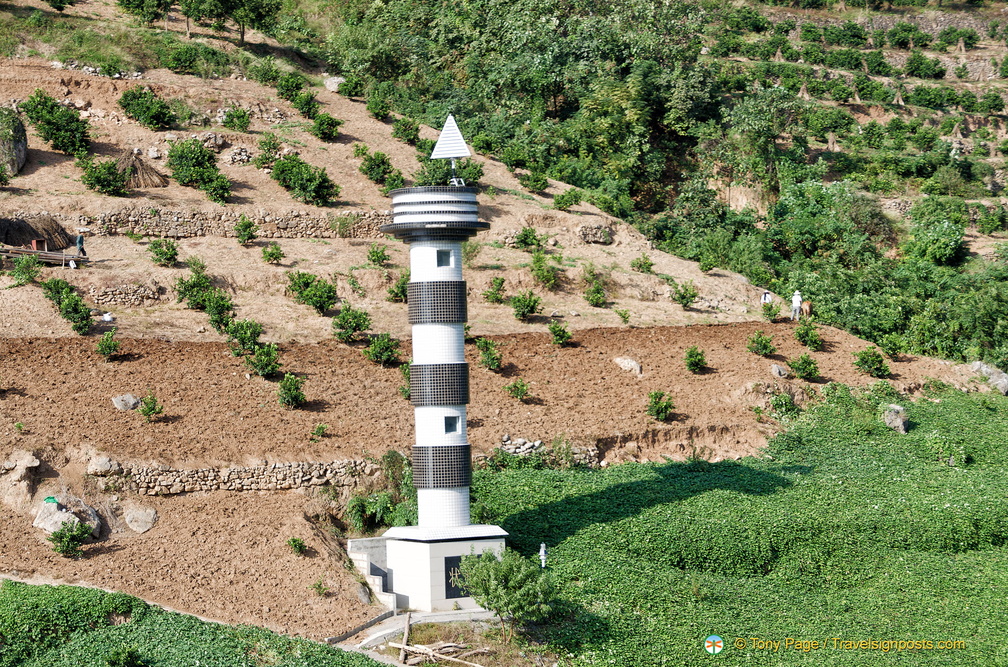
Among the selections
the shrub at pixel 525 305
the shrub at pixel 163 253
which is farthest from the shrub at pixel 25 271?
the shrub at pixel 525 305

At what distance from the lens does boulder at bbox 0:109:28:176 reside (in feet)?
129

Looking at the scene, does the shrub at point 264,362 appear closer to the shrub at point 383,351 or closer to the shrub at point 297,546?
the shrub at point 383,351

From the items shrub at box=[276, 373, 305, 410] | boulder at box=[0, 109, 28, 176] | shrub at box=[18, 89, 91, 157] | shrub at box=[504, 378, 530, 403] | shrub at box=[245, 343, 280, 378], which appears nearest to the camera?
shrub at box=[276, 373, 305, 410]

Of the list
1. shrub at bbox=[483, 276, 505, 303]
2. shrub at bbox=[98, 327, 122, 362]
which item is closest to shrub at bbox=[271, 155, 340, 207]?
shrub at bbox=[483, 276, 505, 303]

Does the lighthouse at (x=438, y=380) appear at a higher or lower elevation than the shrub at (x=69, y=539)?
higher

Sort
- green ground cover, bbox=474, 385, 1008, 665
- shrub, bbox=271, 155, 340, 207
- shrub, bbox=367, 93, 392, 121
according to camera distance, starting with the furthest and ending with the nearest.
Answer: shrub, bbox=367, 93, 392, 121 → shrub, bbox=271, 155, 340, 207 → green ground cover, bbox=474, 385, 1008, 665

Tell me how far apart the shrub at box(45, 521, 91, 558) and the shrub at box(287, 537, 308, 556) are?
4.14 meters

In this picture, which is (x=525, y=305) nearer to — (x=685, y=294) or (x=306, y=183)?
(x=685, y=294)

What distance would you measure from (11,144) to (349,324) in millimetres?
15729

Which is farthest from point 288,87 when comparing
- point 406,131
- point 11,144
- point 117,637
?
point 117,637

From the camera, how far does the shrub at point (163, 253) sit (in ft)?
115

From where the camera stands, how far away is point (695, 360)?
34.2 metres

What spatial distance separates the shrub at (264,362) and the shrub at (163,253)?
6.51 meters

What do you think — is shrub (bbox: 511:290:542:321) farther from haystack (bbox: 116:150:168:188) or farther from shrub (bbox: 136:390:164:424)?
haystack (bbox: 116:150:168:188)
